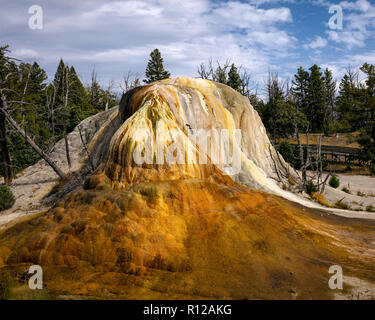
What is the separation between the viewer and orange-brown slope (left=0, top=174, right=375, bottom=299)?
651cm

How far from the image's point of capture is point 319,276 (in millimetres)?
6879

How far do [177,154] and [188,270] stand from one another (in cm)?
426

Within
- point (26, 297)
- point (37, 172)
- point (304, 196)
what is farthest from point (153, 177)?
point (37, 172)

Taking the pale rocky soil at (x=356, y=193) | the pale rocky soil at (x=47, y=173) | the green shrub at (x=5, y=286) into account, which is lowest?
the pale rocky soil at (x=356, y=193)

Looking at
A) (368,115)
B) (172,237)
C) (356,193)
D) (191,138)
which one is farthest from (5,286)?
(368,115)

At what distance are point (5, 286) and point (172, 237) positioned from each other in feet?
12.5

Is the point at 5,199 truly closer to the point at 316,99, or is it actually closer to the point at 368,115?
the point at 368,115

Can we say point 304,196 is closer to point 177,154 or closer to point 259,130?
point 259,130

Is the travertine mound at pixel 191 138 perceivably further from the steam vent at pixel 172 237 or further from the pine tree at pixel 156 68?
the pine tree at pixel 156 68

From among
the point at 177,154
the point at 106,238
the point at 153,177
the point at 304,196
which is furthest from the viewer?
the point at 304,196

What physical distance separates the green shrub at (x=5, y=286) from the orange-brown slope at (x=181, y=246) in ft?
2.45

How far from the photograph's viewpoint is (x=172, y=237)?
25.5 feet

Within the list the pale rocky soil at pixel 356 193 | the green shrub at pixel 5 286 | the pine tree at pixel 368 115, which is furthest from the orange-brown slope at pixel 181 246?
the pine tree at pixel 368 115

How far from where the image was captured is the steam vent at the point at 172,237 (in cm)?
657
